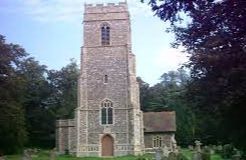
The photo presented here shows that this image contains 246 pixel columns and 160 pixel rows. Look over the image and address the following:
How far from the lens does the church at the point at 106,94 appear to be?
46.3 meters

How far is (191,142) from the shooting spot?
61.6m

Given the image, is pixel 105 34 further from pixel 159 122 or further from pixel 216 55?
pixel 216 55

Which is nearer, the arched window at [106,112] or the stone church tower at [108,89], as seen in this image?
the stone church tower at [108,89]

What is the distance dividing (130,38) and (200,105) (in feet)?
110

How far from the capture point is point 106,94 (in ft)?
155

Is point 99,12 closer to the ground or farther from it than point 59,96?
farther from it

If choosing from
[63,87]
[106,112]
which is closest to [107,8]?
[106,112]

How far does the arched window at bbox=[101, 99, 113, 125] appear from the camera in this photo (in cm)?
4688

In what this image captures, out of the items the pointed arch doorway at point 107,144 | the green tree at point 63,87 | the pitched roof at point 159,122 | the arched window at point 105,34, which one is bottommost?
the pointed arch doorway at point 107,144

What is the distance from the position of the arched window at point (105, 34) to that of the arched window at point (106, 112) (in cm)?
615

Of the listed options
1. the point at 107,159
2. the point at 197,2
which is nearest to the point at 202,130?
the point at 107,159

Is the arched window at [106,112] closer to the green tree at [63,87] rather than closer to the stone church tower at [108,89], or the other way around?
the stone church tower at [108,89]

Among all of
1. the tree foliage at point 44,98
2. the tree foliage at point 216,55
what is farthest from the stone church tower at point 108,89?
the tree foliage at point 216,55

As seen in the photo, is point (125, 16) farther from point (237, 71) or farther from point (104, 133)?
point (237, 71)
